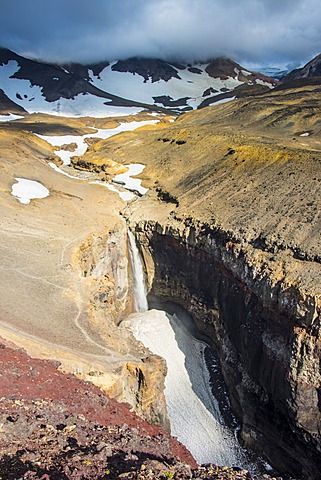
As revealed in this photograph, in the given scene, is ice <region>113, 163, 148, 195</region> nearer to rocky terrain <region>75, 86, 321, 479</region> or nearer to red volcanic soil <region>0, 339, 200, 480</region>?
rocky terrain <region>75, 86, 321, 479</region>

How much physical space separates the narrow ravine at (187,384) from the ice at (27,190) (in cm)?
999

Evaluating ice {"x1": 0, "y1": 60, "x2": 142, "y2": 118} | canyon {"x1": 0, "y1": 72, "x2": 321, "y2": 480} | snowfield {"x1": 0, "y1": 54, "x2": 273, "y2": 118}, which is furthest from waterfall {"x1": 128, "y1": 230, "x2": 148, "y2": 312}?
snowfield {"x1": 0, "y1": 54, "x2": 273, "y2": 118}

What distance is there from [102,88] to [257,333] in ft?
552

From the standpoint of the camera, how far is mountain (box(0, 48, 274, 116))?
493 ft

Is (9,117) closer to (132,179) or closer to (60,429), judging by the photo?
(132,179)

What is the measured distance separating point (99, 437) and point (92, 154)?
53064 mm

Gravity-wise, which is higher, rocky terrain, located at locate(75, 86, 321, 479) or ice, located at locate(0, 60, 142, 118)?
ice, located at locate(0, 60, 142, 118)

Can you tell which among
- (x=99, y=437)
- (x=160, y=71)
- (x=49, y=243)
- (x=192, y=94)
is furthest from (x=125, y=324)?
(x=160, y=71)

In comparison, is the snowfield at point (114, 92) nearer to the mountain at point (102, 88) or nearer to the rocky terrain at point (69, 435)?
the mountain at point (102, 88)

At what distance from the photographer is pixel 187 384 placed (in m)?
29.5

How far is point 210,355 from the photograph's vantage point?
32562 mm

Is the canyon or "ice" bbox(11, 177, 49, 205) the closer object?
the canyon

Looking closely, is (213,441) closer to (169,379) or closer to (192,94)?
(169,379)

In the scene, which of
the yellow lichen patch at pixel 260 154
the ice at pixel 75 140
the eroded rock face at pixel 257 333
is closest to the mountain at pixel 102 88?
the ice at pixel 75 140
